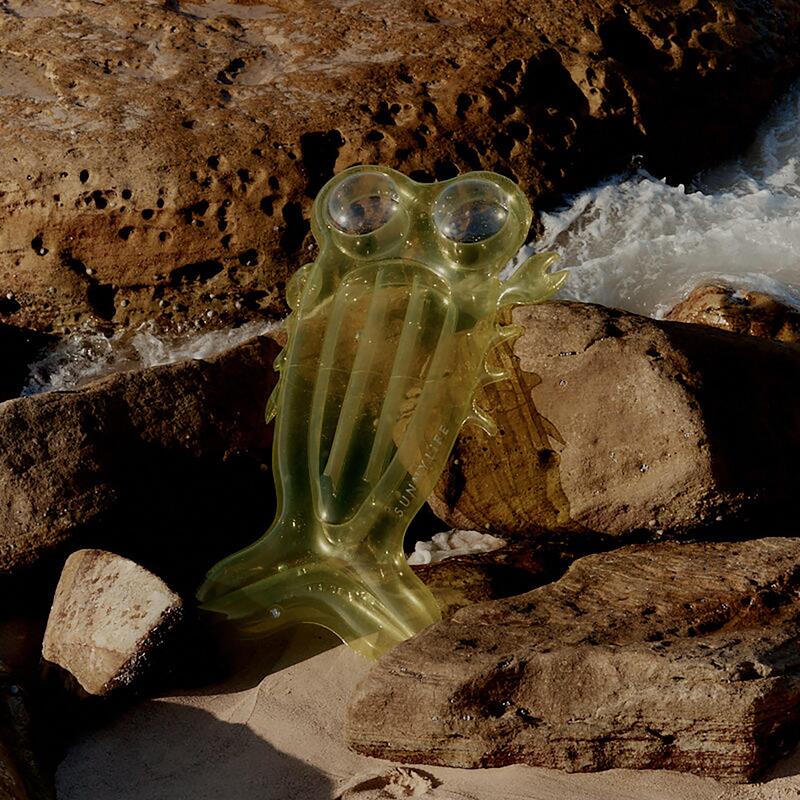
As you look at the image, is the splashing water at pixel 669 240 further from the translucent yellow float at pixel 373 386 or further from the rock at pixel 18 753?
the rock at pixel 18 753

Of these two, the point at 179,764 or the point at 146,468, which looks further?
the point at 146,468

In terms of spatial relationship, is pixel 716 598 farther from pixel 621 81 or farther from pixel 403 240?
pixel 621 81

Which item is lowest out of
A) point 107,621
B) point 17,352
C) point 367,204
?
point 17,352

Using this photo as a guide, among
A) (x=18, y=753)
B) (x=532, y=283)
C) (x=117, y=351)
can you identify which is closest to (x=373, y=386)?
(x=532, y=283)

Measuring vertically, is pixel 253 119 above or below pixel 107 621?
above

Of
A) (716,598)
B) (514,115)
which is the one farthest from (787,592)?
(514,115)

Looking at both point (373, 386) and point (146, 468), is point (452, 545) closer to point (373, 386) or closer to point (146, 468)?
point (373, 386)
